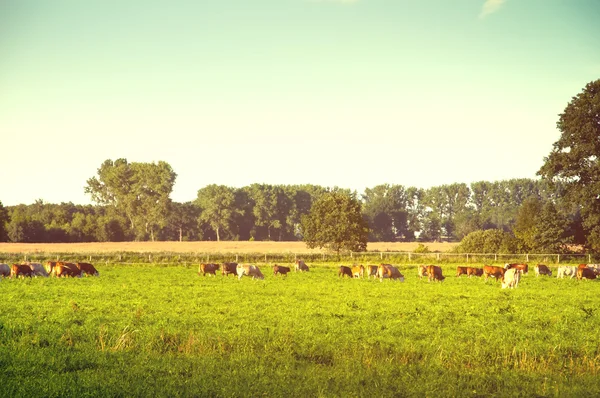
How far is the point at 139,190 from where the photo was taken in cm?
13112

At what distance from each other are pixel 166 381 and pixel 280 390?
2396mm

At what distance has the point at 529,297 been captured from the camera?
27922 millimetres

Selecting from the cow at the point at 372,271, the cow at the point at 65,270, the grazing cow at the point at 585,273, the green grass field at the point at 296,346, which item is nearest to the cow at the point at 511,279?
the green grass field at the point at 296,346

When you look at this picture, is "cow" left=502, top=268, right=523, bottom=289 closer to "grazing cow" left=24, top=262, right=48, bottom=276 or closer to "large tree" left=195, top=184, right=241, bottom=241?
"grazing cow" left=24, top=262, right=48, bottom=276

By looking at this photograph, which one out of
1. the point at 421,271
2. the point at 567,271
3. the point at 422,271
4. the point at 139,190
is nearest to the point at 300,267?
the point at 422,271

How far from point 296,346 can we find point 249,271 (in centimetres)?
2655

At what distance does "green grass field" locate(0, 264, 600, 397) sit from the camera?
1179cm

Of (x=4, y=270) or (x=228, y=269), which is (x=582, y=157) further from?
(x=4, y=270)

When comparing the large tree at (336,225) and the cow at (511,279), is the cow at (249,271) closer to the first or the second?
the cow at (511,279)

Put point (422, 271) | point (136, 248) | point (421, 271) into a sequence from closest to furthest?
point (421, 271), point (422, 271), point (136, 248)

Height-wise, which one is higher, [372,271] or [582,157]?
[582,157]

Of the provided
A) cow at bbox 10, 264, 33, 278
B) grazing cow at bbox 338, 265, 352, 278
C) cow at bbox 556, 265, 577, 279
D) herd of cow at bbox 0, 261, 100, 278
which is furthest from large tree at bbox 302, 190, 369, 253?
cow at bbox 10, 264, 33, 278

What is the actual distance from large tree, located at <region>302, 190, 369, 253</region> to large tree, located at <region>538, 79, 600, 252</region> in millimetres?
25229

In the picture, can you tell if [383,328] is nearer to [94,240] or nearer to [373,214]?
[94,240]
